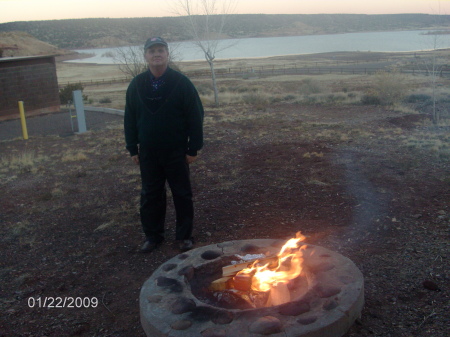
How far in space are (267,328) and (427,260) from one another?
2.06 metres

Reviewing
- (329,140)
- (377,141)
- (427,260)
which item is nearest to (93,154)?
(329,140)

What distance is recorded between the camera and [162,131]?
4367 millimetres

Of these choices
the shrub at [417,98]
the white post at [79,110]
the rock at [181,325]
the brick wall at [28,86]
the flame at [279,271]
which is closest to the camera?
the rock at [181,325]

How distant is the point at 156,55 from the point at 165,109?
0.48 meters

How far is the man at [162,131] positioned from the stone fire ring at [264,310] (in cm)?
101

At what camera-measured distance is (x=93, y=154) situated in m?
10.2

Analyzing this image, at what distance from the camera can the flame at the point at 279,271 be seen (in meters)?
3.32

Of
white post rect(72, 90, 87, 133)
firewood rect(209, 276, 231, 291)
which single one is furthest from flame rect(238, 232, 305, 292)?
white post rect(72, 90, 87, 133)

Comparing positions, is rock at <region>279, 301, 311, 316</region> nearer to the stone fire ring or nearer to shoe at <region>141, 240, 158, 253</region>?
the stone fire ring

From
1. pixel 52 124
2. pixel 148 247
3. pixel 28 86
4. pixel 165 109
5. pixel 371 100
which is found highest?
pixel 28 86

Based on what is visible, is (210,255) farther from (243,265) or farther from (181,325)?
(181,325)

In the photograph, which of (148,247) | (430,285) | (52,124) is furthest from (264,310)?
(52,124)

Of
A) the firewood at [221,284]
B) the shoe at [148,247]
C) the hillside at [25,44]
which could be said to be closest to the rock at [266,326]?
the firewood at [221,284]
